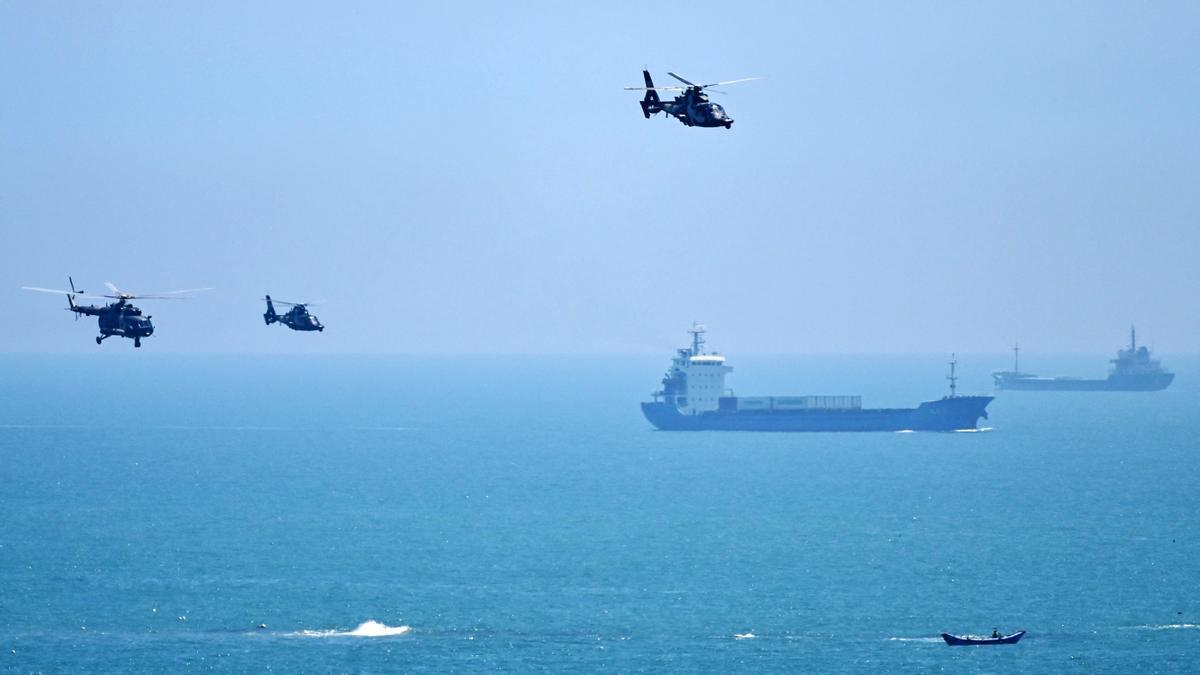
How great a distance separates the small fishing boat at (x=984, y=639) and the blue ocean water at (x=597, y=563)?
86cm

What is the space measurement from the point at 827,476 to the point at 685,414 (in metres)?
50.1

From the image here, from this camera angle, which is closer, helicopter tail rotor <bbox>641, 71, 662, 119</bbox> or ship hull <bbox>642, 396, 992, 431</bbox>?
helicopter tail rotor <bbox>641, 71, 662, 119</bbox>

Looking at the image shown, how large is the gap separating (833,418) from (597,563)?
101 metres

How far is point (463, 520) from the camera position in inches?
4434

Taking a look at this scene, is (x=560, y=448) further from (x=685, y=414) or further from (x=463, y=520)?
(x=463, y=520)

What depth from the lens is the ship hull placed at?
619ft

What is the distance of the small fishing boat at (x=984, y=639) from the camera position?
71.1 meters

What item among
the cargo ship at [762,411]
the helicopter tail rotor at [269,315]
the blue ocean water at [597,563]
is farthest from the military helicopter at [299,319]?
the cargo ship at [762,411]

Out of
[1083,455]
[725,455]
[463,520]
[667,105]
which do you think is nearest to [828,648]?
[667,105]

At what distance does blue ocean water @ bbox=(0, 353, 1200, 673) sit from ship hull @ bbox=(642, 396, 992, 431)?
2771cm

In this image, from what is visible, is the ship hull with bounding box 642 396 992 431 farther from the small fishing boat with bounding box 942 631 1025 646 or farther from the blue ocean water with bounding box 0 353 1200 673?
the small fishing boat with bounding box 942 631 1025 646

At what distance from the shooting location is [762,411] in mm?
188375

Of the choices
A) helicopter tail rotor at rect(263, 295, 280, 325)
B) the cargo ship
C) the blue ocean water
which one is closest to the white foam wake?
the blue ocean water

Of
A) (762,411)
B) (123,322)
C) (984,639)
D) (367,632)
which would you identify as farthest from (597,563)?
(762,411)
